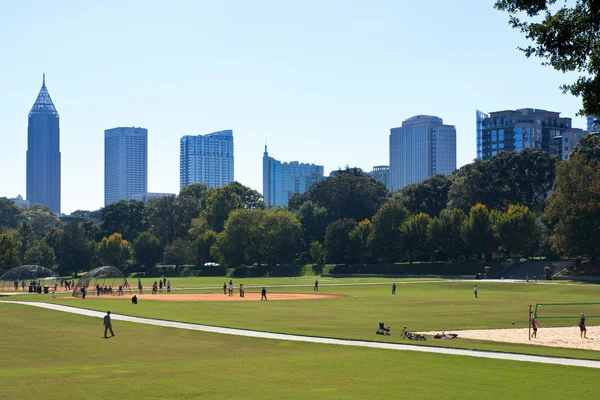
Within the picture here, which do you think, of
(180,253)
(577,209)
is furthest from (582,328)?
(180,253)

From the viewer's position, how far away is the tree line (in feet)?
392

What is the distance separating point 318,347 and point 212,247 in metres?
121

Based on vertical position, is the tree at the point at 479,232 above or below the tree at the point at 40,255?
above

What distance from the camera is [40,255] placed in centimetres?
17262

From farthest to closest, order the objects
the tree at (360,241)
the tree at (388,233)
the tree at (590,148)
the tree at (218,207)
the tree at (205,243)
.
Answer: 1. the tree at (218,207)
2. the tree at (205,243)
3. the tree at (360,241)
4. the tree at (388,233)
5. the tree at (590,148)

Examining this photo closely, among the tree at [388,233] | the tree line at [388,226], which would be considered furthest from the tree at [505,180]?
the tree at [388,233]

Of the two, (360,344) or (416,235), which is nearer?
(360,344)

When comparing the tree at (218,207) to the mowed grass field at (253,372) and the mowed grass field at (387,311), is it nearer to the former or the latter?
the mowed grass field at (387,311)

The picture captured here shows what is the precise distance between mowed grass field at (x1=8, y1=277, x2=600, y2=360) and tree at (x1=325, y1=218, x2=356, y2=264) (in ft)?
193

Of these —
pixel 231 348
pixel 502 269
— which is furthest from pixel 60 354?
pixel 502 269

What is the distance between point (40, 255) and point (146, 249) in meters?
23.5

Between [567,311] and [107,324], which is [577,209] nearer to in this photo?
[567,311]

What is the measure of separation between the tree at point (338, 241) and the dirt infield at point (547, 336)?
348 feet

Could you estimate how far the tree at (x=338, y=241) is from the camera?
157500mm
